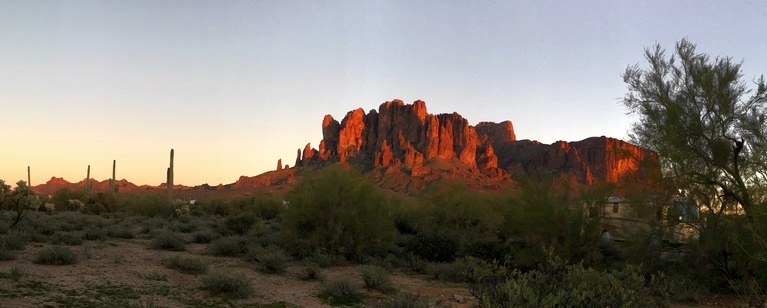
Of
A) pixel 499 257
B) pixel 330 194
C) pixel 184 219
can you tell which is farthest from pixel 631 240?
pixel 184 219

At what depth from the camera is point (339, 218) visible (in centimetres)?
1845

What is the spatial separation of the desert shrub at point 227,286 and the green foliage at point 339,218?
22.5 ft

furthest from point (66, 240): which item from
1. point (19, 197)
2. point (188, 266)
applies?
point (188, 266)

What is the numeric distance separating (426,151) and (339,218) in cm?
10292

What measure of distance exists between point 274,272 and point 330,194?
4659mm

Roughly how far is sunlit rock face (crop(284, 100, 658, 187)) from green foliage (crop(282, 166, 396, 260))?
80.2m

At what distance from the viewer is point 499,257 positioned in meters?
18.8

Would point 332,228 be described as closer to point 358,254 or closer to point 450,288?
point 358,254

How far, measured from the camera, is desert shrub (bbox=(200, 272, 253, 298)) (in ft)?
36.5


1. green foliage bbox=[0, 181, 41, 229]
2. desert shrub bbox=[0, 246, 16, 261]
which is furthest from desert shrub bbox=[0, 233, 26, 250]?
green foliage bbox=[0, 181, 41, 229]

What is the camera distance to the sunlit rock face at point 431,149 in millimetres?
112750

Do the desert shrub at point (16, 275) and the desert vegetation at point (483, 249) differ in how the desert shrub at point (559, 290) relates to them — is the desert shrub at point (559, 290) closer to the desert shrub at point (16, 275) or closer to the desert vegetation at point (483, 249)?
the desert vegetation at point (483, 249)

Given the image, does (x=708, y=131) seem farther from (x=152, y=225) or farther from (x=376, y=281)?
(x=152, y=225)

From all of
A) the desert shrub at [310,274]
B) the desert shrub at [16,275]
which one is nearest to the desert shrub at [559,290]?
the desert shrub at [310,274]
